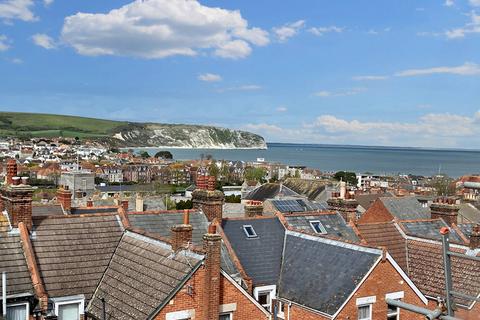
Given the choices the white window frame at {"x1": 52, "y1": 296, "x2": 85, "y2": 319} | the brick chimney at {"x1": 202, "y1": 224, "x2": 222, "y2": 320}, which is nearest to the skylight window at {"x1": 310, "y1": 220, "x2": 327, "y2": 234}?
the brick chimney at {"x1": 202, "y1": 224, "x2": 222, "y2": 320}

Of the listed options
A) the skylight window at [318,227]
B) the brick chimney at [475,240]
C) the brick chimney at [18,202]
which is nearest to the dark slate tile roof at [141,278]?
the brick chimney at [18,202]

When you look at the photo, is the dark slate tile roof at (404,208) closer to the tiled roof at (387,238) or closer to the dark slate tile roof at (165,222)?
the tiled roof at (387,238)

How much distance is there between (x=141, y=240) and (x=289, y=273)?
22.3ft

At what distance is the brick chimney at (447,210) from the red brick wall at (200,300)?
1671cm

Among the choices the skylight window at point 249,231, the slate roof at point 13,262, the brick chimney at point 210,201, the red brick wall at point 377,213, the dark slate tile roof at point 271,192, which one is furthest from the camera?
the dark slate tile roof at point 271,192

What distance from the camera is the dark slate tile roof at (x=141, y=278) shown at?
1641 centimetres

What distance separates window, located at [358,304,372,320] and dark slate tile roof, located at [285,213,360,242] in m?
6.48

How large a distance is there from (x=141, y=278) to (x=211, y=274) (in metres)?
2.88

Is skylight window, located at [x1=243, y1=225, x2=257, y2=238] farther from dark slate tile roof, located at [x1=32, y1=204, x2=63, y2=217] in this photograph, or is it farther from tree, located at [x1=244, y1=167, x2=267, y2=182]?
tree, located at [x1=244, y1=167, x2=267, y2=182]

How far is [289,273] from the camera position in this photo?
21.6 m

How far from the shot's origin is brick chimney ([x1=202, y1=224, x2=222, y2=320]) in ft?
54.1

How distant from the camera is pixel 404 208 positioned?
5356 centimetres

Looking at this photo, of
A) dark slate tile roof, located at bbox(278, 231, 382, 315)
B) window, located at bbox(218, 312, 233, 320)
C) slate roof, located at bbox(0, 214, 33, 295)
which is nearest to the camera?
slate roof, located at bbox(0, 214, 33, 295)

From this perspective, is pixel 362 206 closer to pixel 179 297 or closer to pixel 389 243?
pixel 389 243
